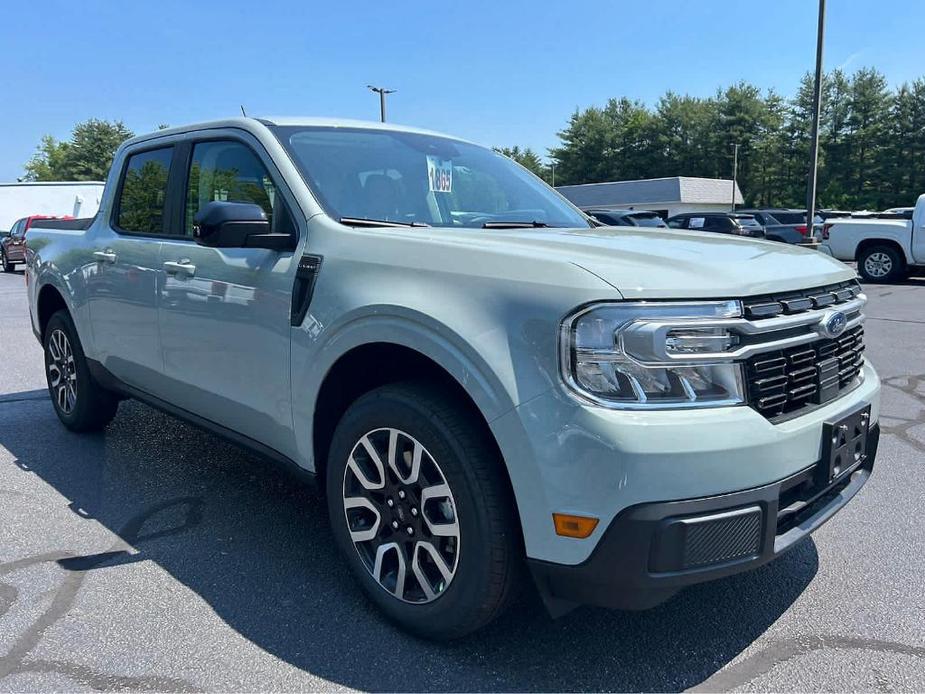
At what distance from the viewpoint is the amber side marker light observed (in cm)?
214

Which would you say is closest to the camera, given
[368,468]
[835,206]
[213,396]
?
[368,468]

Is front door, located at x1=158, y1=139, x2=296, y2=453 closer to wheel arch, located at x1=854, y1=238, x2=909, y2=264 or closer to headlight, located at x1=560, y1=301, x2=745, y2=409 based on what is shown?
headlight, located at x1=560, y1=301, x2=745, y2=409

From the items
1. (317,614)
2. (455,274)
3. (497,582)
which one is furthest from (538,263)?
(317,614)

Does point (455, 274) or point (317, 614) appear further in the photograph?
point (317, 614)

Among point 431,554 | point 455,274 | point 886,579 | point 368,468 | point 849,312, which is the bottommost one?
point 886,579

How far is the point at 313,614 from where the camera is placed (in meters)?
2.85

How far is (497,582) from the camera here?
7.73 feet

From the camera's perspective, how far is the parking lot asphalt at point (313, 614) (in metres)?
2.47

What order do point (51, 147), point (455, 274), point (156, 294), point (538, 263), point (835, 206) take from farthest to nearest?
point (51, 147) → point (835, 206) → point (156, 294) → point (455, 274) → point (538, 263)

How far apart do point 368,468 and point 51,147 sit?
4429 inches

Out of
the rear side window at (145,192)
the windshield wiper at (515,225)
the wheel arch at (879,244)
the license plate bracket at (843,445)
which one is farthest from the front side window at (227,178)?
the wheel arch at (879,244)

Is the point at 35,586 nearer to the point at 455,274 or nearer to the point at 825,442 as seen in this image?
the point at 455,274

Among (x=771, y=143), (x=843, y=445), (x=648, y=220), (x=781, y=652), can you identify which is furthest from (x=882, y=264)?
(x=771, y=143)

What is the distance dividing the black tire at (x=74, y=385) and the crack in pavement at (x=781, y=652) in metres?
3.98
